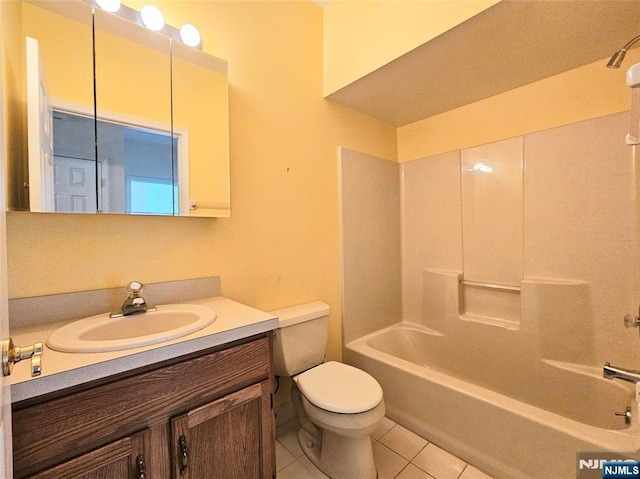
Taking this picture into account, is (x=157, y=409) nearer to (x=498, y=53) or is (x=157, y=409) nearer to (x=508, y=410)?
(x=508, y=410)

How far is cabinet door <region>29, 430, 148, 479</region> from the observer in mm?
685

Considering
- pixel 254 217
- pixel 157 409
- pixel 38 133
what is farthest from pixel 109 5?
pixel 157 409

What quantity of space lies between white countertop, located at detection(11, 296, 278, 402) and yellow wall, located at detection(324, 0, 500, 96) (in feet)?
4.85

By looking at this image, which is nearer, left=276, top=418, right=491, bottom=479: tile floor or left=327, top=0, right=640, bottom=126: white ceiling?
left=327, top=0, right=640, bottom=126: white ceiling

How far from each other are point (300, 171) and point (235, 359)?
1.17m

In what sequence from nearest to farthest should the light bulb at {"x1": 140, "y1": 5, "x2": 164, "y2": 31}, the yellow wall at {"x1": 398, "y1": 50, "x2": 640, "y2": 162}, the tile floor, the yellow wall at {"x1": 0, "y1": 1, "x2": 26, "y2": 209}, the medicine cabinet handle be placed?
the medicine cabinet handle < the yellow wall at {"x1": 0, "y1": 1, "x2": 26, "y2": 209} < the light bulb at {"x1": 140, "y1": 5, "x2": 164, "y2": 31} < the tile floor < the yellow wall at {"x1": 398, "y1": 50, "x2": 640, "y2": 162}

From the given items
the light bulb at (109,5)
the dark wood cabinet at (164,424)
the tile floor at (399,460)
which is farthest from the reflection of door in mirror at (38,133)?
the tile floor at (399,460)

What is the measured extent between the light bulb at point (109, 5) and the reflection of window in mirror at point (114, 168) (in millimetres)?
428

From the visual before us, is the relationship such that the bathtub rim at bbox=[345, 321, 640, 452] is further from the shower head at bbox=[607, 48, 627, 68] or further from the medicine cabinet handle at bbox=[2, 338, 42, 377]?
the medicine cabinet handle at bbox=[2, 338, 42, 377]

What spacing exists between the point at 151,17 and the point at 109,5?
0.14 metres

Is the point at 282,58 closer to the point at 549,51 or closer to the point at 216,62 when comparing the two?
the point at 216,62

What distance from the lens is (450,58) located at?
151 centimetres

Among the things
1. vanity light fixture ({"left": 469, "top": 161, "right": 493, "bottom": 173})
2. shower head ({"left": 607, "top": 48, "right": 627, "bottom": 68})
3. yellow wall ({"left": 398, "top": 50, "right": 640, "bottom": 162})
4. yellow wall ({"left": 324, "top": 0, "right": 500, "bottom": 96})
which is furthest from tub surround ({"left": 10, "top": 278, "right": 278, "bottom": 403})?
yellow wall ({"left": 398, "top": 50, "right": 640, "bottom": 162})

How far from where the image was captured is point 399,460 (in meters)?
1.48
